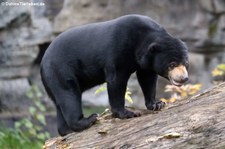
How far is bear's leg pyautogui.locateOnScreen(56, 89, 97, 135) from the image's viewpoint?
12.9 ft

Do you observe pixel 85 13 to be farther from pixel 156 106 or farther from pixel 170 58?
pixel 170 58

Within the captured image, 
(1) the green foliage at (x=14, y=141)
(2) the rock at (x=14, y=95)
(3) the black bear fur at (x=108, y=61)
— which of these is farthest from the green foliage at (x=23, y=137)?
(3) the black bear fur at (x=108, y=61)

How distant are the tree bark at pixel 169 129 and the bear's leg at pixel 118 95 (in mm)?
64

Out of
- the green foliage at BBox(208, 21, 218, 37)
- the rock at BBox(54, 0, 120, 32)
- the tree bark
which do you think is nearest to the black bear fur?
the tree bark

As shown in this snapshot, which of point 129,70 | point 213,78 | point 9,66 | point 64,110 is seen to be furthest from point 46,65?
point 213,78

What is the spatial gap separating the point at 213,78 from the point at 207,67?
28 centimetres

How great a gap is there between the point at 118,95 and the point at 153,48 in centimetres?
41

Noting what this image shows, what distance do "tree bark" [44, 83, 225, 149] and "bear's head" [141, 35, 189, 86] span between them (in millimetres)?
201

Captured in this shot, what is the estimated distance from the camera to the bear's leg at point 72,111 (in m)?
3.95

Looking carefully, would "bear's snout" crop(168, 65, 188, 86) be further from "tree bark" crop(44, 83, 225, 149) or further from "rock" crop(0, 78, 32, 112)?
"rock" crop(0, 78, 32, 112)

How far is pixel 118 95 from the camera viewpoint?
12.5 ft

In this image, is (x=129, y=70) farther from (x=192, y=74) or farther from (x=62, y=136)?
(x=192, y=74)

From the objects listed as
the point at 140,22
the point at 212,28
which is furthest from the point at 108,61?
the point at 212,28

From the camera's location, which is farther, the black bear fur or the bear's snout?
the black bear fur
